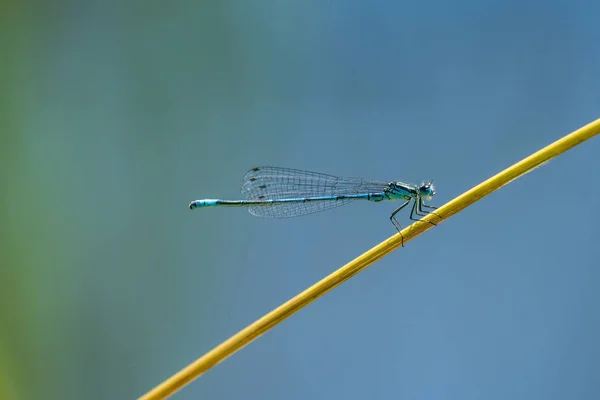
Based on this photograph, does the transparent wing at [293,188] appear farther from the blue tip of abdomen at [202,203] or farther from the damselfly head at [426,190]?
the damselfly head at [426,190]

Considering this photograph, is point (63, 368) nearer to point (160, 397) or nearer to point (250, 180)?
point (250, 180)

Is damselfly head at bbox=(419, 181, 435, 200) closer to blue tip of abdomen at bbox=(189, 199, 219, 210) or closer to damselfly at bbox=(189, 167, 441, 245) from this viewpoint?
damselfly at bbox=(189, 167, 441, 245)

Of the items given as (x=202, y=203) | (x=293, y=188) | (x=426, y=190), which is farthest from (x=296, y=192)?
(x=426, y=190)

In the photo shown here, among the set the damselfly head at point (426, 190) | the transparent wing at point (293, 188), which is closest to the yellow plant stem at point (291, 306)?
the damselfly head at point (426, 190)

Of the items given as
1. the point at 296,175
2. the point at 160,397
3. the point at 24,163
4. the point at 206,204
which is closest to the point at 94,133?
the point at 24,163

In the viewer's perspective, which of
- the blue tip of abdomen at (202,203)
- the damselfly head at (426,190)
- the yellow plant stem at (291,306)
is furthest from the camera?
the blue tip of abdomen at (202,203)

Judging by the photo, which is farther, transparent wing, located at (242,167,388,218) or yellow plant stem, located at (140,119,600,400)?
transparent wing, located at (242,167,388,218)

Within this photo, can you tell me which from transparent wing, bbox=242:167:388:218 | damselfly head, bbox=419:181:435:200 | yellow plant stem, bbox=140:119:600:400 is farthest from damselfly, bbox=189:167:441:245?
yellow plant stem, bbox=140:119:600:400

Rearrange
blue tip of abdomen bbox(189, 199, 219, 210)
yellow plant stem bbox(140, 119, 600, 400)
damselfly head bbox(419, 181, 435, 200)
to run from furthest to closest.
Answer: blue tip of abdomen bbox(189, 199, 219, 210)
damselfly head bbox(419, 181, 435, 200)
yellow plant stem bbox(140, 119, 600, 400)

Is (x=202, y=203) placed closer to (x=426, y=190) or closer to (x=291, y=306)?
(x=426, y=190)
